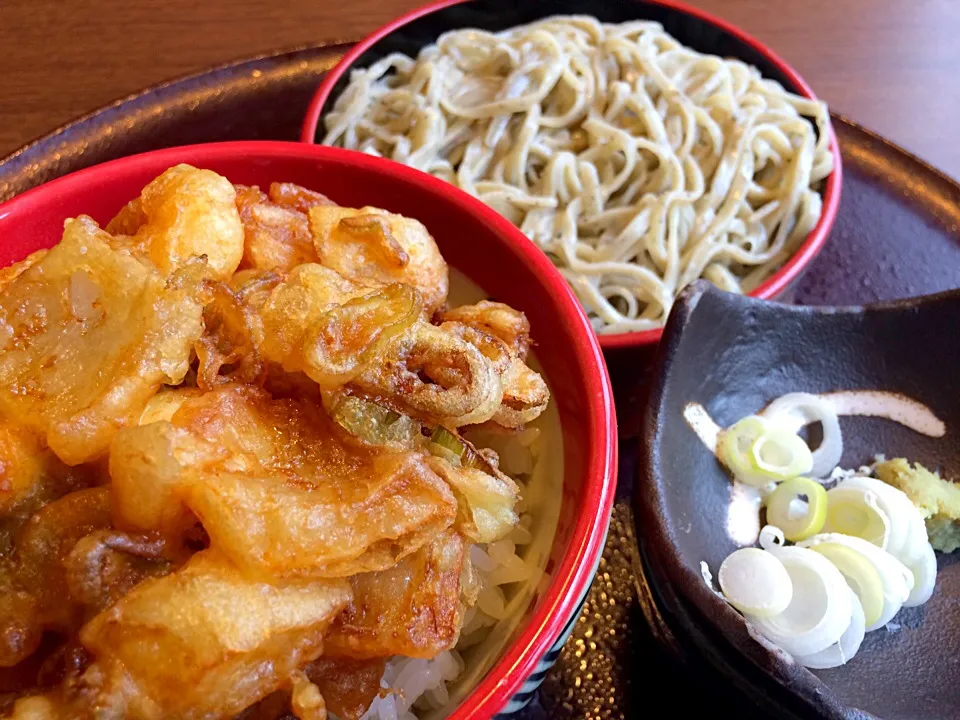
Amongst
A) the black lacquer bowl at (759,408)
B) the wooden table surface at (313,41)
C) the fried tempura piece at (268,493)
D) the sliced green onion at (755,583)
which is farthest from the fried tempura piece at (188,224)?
the wooden table surface at (313,41)

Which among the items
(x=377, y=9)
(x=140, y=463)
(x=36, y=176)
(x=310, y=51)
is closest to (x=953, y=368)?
(x=140, y=463)

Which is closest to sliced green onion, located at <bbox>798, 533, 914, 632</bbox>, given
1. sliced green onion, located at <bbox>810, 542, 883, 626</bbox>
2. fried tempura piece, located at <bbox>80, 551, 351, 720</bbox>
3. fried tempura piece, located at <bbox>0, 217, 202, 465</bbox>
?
sliced green onion, located at <bbox>810, 542, 883, 626</bbox>

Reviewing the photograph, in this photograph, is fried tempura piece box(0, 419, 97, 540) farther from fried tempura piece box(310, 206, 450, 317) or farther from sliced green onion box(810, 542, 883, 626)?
sliced green onion box(810, 542, 883, 626)

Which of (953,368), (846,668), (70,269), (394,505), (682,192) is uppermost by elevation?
(70,269)

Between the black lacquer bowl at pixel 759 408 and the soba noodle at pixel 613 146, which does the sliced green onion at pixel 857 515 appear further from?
the soba noodle at pixel 613 146

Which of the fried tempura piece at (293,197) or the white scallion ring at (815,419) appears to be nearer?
the fried tempura piece at (293,197)

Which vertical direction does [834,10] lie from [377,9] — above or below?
below

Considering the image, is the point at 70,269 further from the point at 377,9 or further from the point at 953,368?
the point at 377,9
